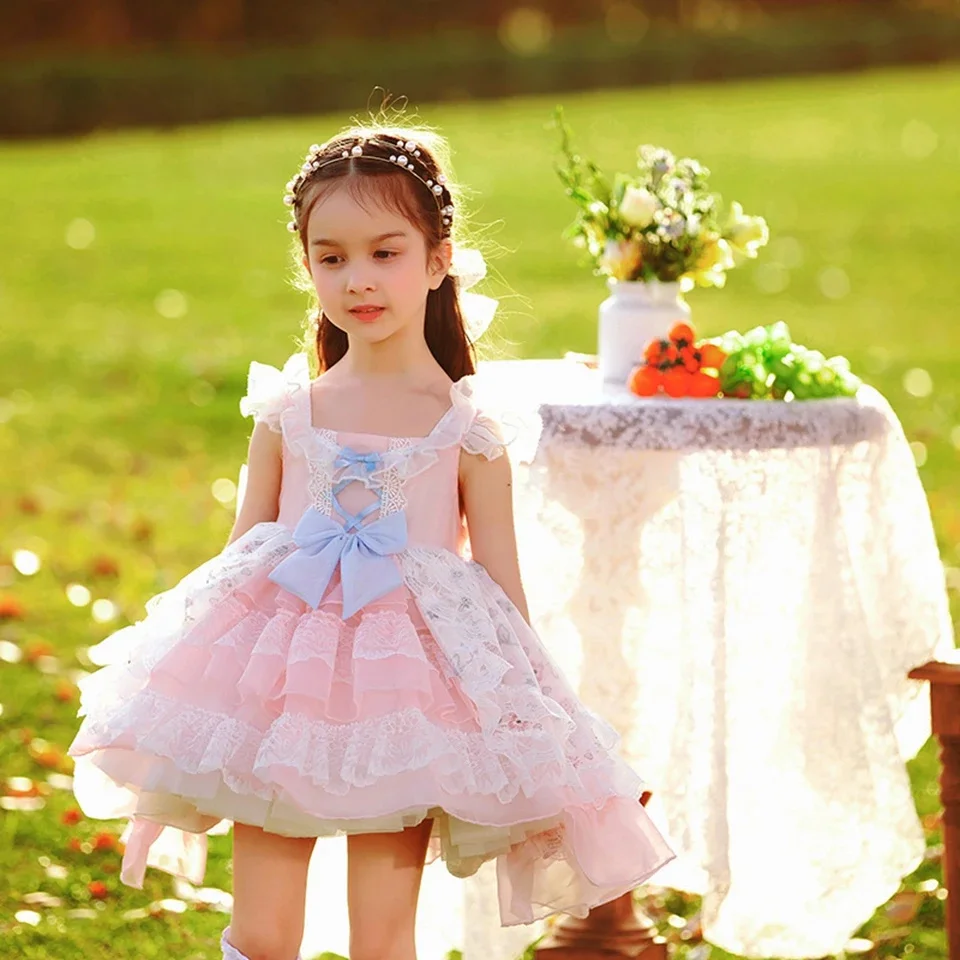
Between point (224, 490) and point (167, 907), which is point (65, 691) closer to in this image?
point (167, 907)

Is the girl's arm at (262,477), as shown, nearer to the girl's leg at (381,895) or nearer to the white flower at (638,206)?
the girl's leg at (381,895)

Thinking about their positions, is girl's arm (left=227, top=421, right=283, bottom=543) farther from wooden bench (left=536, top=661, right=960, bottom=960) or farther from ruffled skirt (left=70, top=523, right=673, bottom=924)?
wooden bench (left=536, top=661, right=960, bottom=960)

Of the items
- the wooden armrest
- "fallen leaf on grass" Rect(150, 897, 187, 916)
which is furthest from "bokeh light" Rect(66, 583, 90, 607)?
the wooden armrest

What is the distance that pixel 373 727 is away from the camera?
315 centimetres

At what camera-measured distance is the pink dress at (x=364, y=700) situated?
3.14 meters

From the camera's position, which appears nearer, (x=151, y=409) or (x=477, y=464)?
(x=477, y=464)

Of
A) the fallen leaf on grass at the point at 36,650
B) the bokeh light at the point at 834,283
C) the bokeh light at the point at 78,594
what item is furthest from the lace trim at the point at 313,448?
the bokeh light at the point at 834,283

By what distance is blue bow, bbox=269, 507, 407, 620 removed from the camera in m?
3.27

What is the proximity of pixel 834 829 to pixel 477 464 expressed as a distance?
1.39 meters

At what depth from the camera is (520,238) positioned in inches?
599

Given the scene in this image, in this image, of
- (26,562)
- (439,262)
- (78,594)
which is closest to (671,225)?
(439,262)

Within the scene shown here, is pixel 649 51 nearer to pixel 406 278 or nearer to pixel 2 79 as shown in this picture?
pixel 2 79

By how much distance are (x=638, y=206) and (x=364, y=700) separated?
166 centimetres

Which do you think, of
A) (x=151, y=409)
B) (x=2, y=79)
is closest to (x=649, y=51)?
(x=2, y=79)
